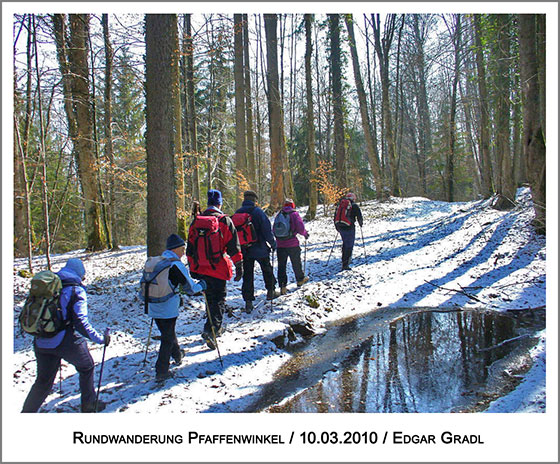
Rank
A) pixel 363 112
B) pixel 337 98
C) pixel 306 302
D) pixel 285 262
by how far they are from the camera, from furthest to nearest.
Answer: pixel 363 112
pixel 337 98
pixel 285 262
pixel 306 302

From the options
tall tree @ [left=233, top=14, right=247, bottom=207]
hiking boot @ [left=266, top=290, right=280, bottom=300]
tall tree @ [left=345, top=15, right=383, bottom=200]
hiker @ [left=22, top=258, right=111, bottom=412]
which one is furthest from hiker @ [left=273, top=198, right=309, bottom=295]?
tall tree @ [left=345, top=15, right=383, bottom=200]

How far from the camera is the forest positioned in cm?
721

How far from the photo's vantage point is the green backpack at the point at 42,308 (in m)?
3.31

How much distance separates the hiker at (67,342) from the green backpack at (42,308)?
83 mm

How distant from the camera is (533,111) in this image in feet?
30.5

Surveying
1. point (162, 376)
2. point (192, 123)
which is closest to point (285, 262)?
point (162, 376)

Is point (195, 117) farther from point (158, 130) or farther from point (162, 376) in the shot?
point (162, 376)

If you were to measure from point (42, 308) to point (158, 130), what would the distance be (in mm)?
Answer: 4181

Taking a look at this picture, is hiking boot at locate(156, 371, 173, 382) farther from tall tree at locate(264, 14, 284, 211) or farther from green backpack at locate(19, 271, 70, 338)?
tall tree at locate(264, 14, 284, 211)

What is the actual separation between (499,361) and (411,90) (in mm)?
31870

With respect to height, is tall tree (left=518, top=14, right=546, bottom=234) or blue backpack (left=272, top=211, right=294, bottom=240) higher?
tall tree (left=518, top=14, right=546, bottom=234)

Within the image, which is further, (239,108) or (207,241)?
(239,108)

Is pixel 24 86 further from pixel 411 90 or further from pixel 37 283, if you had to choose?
pixel 411 90

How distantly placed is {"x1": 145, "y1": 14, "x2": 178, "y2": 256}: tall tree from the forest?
0.02 metres
